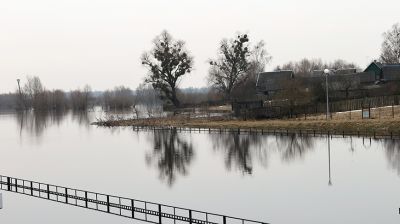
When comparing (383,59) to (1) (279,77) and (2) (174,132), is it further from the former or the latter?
(2) (174,132)

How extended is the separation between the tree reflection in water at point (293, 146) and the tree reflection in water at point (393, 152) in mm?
6884

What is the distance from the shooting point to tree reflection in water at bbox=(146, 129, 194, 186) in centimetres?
3980

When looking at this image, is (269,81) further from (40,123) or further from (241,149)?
(241,149)

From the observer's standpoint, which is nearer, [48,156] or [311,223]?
[311,223]

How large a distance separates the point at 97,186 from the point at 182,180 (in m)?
5.86

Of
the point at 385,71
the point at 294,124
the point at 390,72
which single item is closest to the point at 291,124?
the point at 294,124

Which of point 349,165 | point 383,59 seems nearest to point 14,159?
point 349,165

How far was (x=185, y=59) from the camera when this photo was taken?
4284 inches

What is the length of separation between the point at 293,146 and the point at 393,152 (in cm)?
1054

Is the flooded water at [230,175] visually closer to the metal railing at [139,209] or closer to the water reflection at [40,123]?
the metal railing at [139,209]

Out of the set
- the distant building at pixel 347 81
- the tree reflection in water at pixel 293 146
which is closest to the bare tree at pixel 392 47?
the distant building at pixel 347 81

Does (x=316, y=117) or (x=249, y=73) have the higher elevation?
(x=249, y=73)

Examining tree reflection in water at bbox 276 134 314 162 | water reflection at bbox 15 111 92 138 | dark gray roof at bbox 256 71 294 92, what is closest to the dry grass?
tree reflection in water at bbox 276 134 314 162

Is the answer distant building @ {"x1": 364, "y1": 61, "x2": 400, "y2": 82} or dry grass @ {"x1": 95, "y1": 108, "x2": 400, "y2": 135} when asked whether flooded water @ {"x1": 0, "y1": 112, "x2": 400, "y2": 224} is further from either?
distant building @ {"x1": 364, "y1": 61, "x2": 400, "y2": 82}
